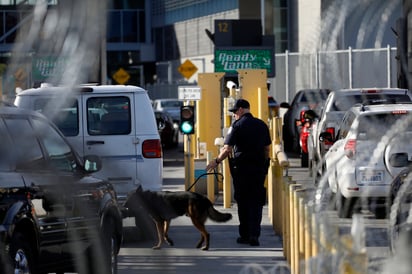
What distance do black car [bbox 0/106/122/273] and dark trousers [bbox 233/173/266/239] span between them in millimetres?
5847

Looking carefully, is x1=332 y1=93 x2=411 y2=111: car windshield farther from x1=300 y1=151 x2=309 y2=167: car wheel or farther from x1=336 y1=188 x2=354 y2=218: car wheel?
x1=300 y1=151 x2=309 y2=167: car wheel

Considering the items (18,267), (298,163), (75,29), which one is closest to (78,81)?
(75,29)

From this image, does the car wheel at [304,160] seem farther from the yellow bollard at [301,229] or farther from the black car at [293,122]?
the yellow bollard at [301,229]

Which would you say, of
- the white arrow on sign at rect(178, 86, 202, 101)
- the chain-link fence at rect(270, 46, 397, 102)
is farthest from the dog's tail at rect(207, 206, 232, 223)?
the white arrow on sign at rect(178, 86, 202, 101)

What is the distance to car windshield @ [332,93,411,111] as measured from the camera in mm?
11961

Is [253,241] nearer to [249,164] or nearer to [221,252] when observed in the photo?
[221,252]

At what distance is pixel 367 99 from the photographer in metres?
13.9

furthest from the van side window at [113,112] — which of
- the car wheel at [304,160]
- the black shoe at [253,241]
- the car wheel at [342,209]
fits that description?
the car wheel at [304,160]

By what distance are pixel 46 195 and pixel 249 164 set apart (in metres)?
8.15

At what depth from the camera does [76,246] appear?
335 centimetres

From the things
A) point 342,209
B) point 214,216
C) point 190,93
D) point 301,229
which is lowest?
point 214,216

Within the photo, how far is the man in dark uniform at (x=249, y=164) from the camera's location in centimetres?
1176

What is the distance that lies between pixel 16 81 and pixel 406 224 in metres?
1.98

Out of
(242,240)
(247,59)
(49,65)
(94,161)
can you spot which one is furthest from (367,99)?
(247,59)
